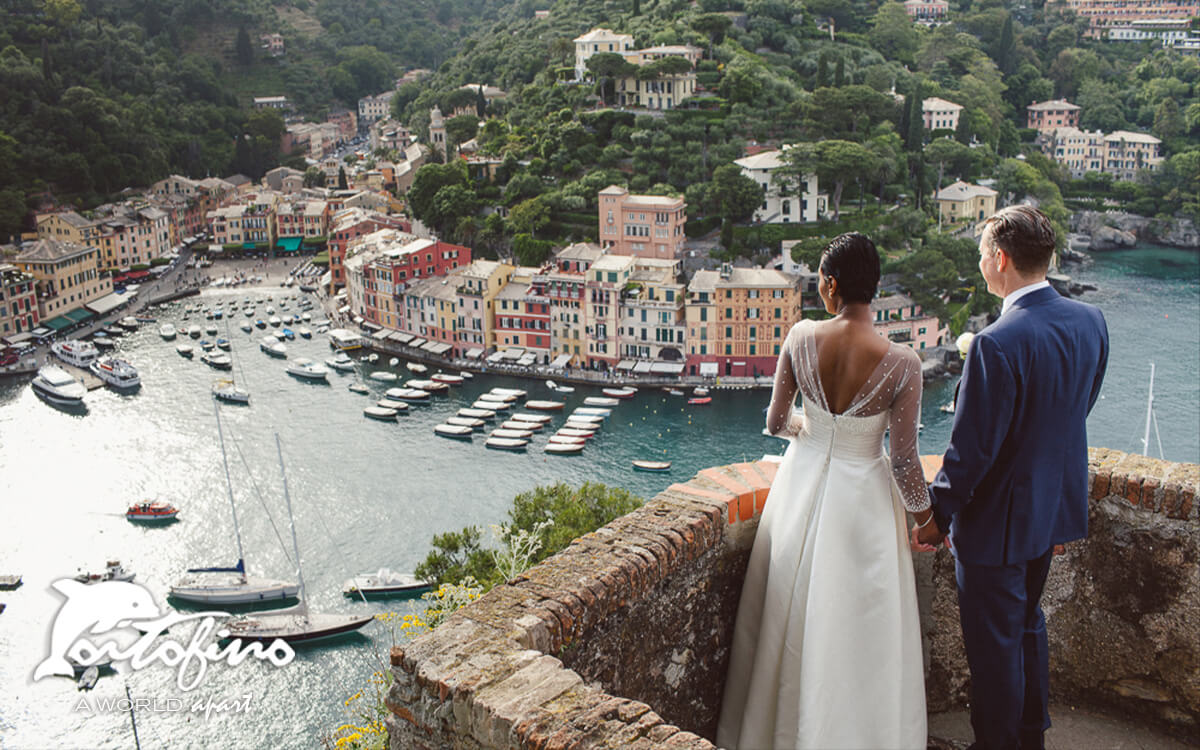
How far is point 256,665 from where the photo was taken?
1473 cm

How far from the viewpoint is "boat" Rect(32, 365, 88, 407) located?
25877 mm

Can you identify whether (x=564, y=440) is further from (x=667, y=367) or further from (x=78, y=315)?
(x=78, y=315)

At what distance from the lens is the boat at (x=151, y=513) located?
19.3 meters

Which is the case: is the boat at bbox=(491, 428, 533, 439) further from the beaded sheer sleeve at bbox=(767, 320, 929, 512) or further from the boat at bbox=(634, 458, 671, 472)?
the beaded sheer sleeve at bbox=(767, 320, 929, 512)

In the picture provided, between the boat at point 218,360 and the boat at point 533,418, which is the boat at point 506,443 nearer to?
the boat at point 533,418

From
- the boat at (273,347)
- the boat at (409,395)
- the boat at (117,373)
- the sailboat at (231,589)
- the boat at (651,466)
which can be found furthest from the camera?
the boat at (273,347)

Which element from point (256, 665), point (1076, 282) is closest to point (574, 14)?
point (1076, 282)

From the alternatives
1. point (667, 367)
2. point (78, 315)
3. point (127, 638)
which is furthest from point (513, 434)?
point (78, 315)

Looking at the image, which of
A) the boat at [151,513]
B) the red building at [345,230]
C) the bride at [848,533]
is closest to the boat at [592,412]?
the boat at [151,513]

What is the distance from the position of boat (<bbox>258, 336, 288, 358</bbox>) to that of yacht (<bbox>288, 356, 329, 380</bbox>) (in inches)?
50.7

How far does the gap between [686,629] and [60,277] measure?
3510 cm

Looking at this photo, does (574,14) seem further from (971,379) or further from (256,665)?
(971,379)

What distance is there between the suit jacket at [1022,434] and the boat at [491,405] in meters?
22.8

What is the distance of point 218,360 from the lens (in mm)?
28516
